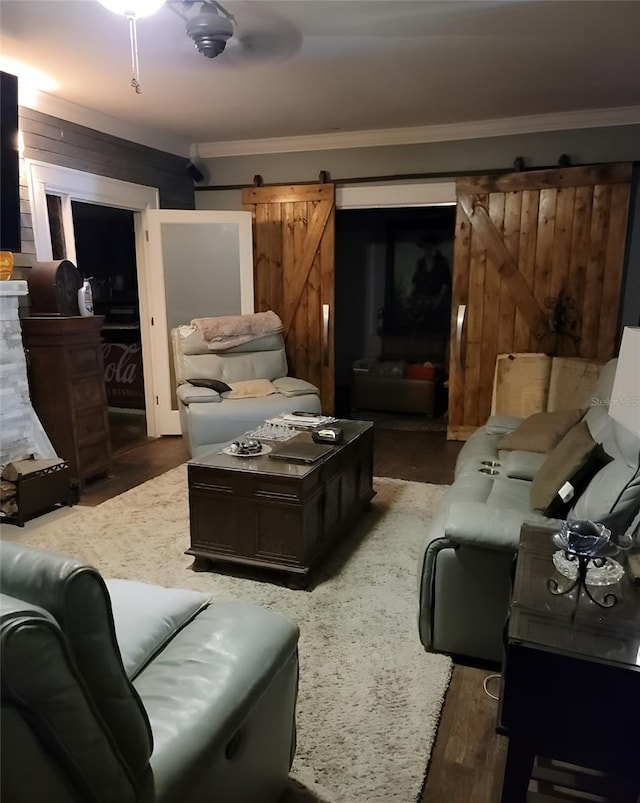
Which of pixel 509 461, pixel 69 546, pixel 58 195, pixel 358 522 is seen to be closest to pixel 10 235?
pixel 58 195

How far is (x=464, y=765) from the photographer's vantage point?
1.71 meters

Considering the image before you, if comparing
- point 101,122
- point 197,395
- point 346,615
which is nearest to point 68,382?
point 197,395

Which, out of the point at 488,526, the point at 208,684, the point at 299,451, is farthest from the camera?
the point at 299,451

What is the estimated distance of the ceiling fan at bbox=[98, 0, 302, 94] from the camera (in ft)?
7.79

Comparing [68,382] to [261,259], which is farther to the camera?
[261,259]

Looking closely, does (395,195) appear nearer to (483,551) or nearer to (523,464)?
(523,464)

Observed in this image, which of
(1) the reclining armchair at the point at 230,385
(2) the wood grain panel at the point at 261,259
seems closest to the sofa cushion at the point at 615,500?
(1) the reclining armchair at the point at 230,385

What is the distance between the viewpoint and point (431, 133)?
16.0ft

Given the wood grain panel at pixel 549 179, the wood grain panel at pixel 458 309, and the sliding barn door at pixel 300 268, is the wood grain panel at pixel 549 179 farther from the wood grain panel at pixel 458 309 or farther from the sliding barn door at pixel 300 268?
the sliding barn door at pixel 300 268

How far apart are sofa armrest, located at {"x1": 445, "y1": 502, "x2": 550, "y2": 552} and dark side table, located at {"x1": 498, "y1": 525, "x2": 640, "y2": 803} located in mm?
502

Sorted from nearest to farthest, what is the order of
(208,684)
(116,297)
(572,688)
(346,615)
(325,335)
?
(208,684) → (572,688) → (346,615) → (325,335) → (116,297)

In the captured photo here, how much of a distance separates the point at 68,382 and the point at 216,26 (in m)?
2.22

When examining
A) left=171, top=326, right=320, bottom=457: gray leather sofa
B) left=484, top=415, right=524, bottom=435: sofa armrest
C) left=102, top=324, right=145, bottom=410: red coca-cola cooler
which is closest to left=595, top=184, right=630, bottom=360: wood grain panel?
left=484, top=415, right=524, bottom=435: sofa armrest

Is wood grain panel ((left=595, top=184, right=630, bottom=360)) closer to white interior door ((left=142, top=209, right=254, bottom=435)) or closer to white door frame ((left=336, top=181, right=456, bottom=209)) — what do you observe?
white door frame ((left=336, top=181, right=456, bottom=209))
